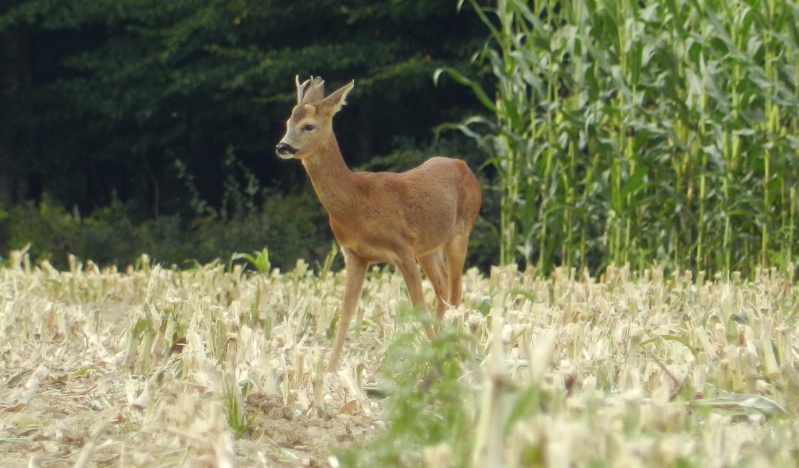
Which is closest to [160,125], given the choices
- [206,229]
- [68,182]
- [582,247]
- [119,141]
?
[119,141]

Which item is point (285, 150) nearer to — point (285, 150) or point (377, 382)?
point (285, 150)

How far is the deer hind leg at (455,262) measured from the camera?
6.55m

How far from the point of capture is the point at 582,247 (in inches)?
392

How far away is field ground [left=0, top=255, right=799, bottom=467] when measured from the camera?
221 centimetres

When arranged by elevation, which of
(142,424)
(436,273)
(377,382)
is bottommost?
(142,424)

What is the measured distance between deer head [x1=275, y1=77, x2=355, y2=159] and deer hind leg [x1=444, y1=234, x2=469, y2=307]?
116cm

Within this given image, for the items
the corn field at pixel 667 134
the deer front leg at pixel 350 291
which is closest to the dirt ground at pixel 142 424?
the deer front leg at pixel 350 291

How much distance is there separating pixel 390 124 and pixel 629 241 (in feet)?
32.8

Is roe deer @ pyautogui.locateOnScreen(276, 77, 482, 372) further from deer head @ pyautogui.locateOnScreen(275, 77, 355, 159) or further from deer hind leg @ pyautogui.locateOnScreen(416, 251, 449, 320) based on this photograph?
deer hind leg @ pyautogui.locateOnScreen(416, 251, 449, 320)

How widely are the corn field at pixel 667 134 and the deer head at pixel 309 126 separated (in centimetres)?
392

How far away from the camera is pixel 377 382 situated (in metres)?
4.33

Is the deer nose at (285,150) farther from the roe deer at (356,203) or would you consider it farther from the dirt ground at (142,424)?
the dirt ground at (142,424)

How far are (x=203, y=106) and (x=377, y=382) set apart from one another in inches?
597

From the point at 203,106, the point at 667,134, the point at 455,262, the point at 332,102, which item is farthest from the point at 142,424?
the point at 203,106
